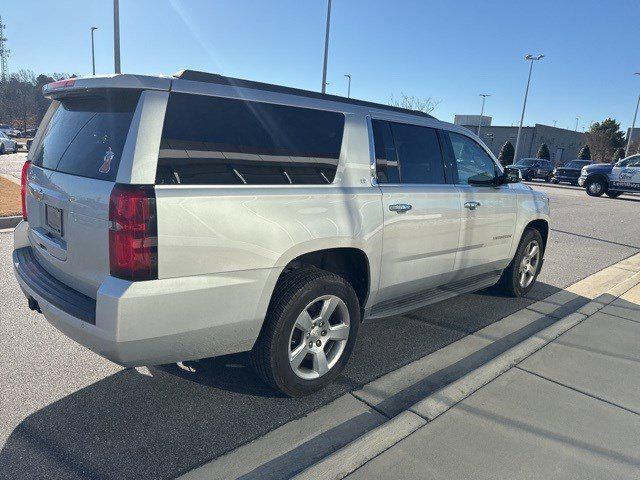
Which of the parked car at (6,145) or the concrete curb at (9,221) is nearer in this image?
the concrete curb at (9,221)

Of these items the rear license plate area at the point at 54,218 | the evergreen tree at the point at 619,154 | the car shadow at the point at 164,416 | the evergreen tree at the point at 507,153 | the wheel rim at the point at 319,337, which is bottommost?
the car shadow at the point at 164,416

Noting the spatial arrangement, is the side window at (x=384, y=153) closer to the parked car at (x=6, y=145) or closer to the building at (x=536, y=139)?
the parked car at (x=6, y=145)

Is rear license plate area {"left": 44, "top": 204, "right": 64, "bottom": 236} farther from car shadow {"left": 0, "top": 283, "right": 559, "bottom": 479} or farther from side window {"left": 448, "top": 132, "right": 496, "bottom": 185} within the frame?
side window {"left": 448, "top": 132, "right": 496, "bottom": 185}

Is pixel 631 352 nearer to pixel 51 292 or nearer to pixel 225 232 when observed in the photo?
pixel 225 232

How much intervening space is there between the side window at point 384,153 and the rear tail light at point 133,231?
171 cm

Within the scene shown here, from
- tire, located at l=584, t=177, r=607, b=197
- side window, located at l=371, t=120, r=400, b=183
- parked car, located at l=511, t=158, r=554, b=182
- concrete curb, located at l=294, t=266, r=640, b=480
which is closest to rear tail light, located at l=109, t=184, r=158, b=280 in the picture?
concrete curb, located at l=294, t=266, r=640, b=480

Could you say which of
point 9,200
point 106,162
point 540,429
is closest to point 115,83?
point 106,162

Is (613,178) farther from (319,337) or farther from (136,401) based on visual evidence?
(136,401)

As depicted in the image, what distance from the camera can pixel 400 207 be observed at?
3492 mm

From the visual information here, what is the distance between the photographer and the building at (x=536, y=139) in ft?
185

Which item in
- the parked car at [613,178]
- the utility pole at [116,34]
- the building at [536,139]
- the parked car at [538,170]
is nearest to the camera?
the utility pole at [116,34]

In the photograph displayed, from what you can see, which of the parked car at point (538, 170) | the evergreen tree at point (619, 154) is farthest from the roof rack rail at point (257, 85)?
the evergreen tree at point (619, 154)

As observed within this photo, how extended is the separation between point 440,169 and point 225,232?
2.31m

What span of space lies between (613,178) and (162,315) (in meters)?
24.7
